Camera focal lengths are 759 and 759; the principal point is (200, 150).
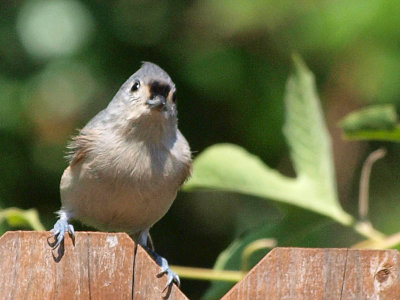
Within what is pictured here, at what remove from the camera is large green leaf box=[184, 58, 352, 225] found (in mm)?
2885

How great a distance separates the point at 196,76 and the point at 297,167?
179 cm

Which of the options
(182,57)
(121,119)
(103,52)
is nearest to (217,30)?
(182,57)

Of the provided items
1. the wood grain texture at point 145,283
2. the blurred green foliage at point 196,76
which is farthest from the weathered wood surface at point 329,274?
the blurred green foliage at point 196,76

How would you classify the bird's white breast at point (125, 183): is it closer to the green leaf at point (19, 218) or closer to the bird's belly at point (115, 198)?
the bird's belly at point (115, 198)

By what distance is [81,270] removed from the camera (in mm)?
1987

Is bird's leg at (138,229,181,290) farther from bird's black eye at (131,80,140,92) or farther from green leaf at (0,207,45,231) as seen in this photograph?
bird's black eye at (131,80,140,92)

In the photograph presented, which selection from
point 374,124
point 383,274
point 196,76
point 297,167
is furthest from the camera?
point 196,76

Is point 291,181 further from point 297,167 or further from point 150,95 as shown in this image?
point 150,95

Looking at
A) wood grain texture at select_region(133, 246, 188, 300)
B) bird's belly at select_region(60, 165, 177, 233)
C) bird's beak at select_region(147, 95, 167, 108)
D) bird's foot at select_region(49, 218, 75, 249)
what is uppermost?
bird's beak at select_region(147, 95, 167, 108)

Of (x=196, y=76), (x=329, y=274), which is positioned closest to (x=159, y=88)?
(x=329, y=274)

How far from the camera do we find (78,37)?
177 inches

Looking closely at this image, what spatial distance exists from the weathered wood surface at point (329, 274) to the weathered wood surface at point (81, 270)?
0.24 metres

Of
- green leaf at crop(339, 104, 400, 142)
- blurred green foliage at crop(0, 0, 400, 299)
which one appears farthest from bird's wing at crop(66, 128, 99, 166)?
blurred green foliage at crop(0, 0, 400, 299)

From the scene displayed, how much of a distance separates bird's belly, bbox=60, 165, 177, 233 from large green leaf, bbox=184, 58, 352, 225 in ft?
0.43
